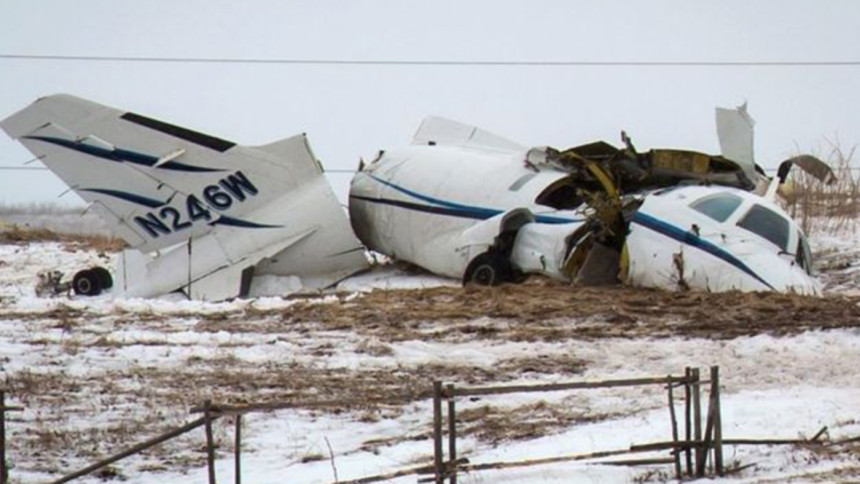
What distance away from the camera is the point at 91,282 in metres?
28.5

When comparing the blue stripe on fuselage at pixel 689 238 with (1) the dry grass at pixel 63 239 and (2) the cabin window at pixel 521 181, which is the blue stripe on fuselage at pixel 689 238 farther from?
(1) the dry grass at pixel 63 239

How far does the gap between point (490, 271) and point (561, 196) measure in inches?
66.4

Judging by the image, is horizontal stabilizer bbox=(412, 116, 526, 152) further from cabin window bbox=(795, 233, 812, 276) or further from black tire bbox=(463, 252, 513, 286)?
cabin window bbox=(795, 233, 812, 276)

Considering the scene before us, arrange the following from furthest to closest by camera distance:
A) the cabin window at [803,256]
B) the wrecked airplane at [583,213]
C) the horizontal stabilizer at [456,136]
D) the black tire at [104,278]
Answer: the horizontal stabilizer at [456,136]
the black tire at [104,278]
the cabin window at [803,256]
the wrecked airplane at [583,213]

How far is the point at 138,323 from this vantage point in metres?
21.5

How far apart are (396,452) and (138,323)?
8115 millimetres

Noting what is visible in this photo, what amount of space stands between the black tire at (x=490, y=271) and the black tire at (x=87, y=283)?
6.52 metres

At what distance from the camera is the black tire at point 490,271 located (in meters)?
25.2

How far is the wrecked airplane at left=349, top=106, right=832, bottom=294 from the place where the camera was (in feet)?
73.6

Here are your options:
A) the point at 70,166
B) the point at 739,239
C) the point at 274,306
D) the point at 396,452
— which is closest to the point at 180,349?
the point at 274,306

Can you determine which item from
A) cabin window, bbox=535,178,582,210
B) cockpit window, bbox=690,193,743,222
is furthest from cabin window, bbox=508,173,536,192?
cockpit window, bbox=690,193,743,222

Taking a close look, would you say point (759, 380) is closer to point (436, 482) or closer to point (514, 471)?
point (514, 471)

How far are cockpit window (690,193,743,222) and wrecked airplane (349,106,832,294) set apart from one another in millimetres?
19

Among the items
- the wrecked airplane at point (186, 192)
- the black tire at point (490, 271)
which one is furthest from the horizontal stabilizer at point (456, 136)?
the black tire at point (490, 271)
